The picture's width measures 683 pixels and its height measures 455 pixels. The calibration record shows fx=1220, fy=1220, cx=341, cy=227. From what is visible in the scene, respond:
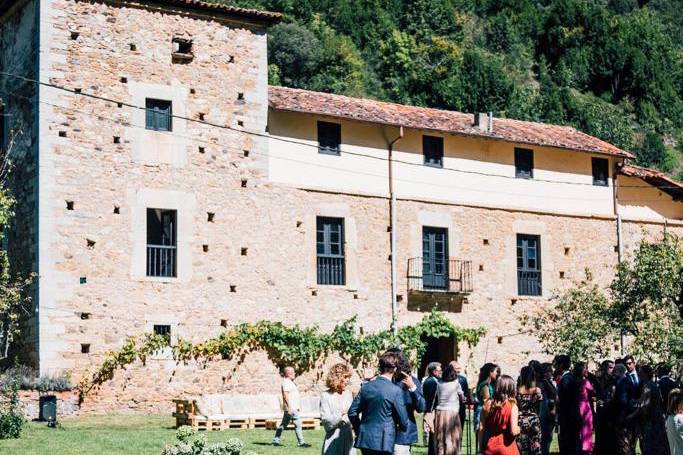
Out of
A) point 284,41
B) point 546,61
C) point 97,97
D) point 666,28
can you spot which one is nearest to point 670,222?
point 97,97

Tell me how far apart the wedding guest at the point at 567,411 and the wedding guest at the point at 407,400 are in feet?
13.3

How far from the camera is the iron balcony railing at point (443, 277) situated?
32.2 m

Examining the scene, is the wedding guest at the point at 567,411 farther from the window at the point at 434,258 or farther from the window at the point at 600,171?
the window at the point at 600,171

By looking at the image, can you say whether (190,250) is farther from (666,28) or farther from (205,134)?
(666,28)

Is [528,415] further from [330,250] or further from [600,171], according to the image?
[600,171]

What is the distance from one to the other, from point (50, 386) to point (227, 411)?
4.62 meters

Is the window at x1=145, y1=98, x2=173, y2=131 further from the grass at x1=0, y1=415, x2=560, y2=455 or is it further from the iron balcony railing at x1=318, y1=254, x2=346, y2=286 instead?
the grass at x1=0, y1=415, x2=560, y2=455

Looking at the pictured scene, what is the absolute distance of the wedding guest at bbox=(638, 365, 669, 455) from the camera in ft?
50.2

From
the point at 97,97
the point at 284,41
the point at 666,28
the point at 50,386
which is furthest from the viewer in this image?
the point at 666,28

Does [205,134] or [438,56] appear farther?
[438,56]

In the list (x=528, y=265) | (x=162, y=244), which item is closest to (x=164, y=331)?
(x=162, y=244)

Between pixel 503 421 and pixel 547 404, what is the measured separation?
17.1 feet

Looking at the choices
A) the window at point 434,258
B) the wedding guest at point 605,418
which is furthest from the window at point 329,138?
the wedding guest at point 605,418

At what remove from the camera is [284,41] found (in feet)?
208
